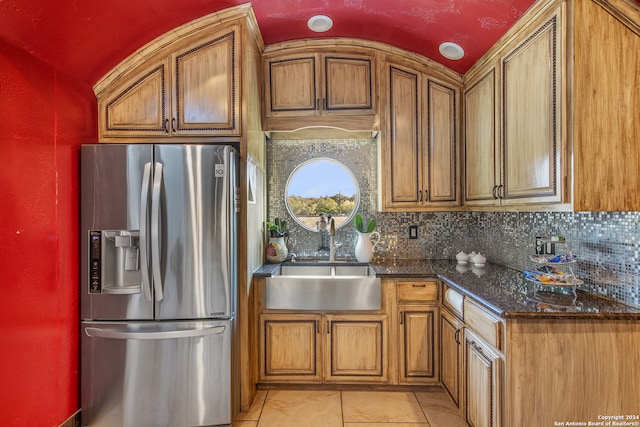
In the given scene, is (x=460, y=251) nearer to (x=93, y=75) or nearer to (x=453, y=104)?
(x=453, y=104)

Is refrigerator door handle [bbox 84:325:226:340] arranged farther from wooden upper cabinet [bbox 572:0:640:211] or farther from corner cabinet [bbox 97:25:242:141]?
wooden upper cabinet [bbox 572:0:640:211]

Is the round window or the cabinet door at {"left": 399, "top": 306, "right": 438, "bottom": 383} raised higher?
the round window

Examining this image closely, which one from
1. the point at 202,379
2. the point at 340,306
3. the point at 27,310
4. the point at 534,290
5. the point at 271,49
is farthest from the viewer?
the point at 271,49

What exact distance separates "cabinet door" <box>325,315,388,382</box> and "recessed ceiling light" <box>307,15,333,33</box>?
2.12 meters

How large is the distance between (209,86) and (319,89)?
2.83 ft

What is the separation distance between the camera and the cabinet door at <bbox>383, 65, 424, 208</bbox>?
293cm

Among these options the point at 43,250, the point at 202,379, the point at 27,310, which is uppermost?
the point at 43,250

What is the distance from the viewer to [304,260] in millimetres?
3250

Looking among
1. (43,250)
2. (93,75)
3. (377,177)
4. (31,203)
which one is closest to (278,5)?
(93,75)

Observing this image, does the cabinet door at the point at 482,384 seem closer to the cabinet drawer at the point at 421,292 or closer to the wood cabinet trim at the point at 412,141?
the cabinet drawer at the point at 421,292

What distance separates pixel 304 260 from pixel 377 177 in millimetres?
979

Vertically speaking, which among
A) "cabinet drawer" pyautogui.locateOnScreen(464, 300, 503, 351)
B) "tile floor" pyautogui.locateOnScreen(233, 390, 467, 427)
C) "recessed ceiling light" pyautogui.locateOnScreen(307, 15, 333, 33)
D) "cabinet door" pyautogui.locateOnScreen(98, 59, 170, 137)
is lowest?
"tile floor" pyautogui.locateOnScreen(233, 390, 467, 427)

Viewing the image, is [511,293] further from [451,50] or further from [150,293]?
[150,293]

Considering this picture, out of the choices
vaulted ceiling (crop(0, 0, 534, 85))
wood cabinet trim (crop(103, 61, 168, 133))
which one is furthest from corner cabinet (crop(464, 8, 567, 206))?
wood cabinet trim (crop(103, 61, 168, 133))
